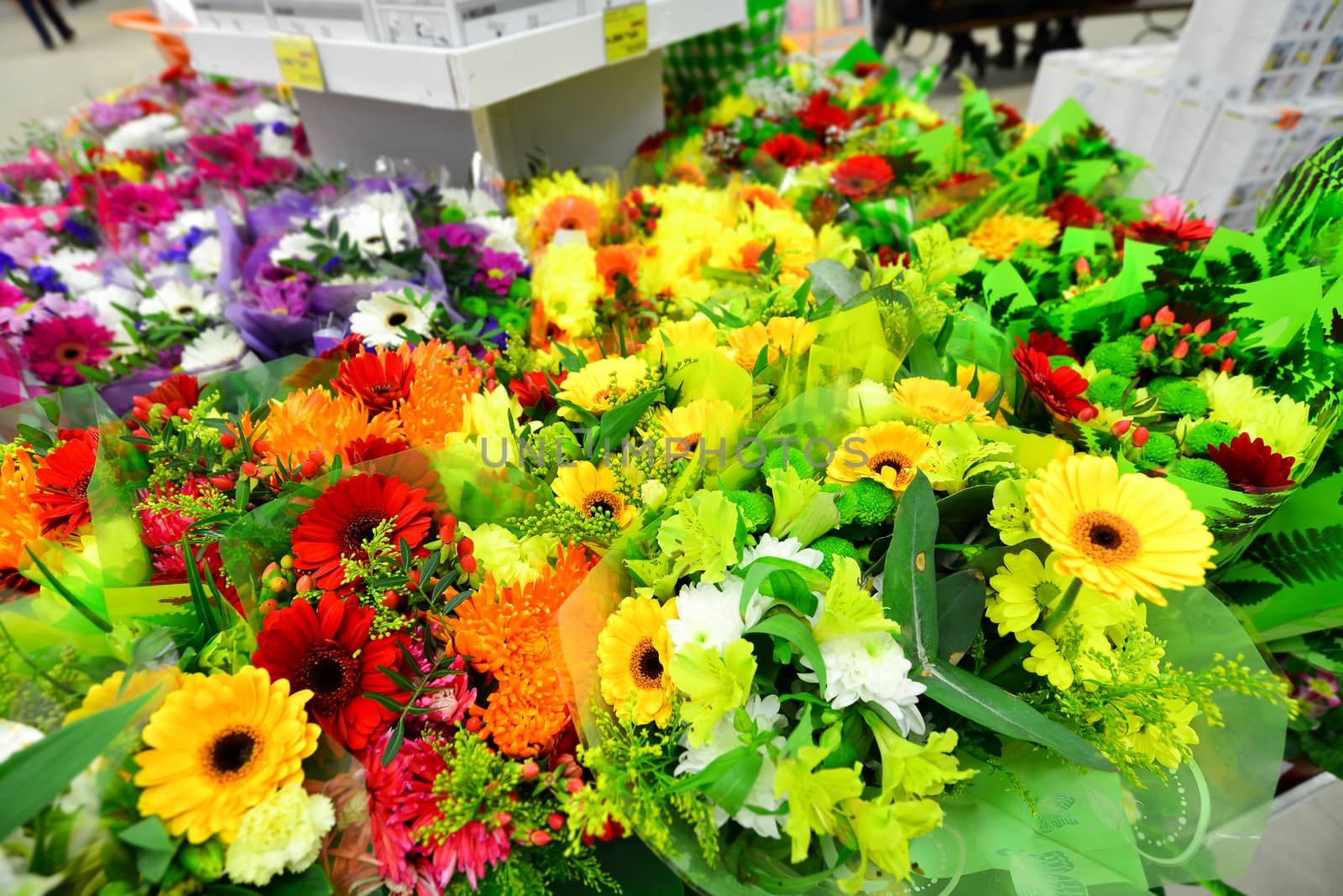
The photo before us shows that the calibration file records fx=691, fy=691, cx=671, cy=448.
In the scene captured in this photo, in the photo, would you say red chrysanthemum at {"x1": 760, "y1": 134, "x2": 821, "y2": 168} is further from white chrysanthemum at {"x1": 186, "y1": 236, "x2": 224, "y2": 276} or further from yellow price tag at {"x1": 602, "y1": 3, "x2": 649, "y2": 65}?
white chrysanthemum at {"x1": 186, "y1": 236, "x2": 224, "y2": 276}

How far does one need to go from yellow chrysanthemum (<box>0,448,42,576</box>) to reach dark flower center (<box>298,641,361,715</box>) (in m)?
0.31

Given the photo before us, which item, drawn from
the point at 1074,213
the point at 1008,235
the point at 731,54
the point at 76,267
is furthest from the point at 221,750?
the point at 731,54

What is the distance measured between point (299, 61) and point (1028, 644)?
143 centimetres

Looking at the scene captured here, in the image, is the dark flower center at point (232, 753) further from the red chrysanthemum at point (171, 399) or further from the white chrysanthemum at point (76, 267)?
the white chrysanthemum at point (76, 267)

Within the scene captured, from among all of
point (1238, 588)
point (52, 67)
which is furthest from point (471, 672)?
point (52, 67)

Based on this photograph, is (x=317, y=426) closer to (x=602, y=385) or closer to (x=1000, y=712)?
(x=602, y=385)

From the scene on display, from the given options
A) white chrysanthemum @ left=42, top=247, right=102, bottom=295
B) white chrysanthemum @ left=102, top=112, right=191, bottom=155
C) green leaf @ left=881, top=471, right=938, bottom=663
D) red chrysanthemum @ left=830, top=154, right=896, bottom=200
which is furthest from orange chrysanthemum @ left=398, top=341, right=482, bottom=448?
white chrysanthemum @ left=102, top=112, right=191, bottom=155

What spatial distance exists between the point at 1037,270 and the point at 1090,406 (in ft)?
1.40

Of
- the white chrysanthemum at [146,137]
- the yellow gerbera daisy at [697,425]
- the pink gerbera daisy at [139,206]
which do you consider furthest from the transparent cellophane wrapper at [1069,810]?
the white chrysanthemum at [146,137]

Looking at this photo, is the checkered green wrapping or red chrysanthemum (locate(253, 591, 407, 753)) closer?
red chrysanthemum (locate(253, 591, 407, 753))

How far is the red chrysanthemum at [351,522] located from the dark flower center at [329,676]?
0.06m

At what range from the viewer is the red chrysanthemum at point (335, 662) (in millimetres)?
504

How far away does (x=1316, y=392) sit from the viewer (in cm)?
70

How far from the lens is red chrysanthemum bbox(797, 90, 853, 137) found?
1619mm
